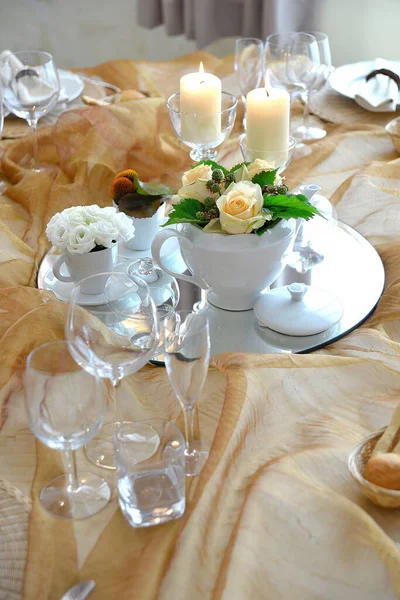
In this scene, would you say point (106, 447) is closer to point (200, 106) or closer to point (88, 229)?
point (88, 229)

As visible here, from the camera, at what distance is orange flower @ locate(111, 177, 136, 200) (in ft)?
4.30

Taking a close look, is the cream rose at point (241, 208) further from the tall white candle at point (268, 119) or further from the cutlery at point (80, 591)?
the cutlery at point (80, 591)

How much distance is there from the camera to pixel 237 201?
1051mm

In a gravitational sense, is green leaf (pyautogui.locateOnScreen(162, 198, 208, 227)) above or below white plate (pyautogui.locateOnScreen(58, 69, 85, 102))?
above

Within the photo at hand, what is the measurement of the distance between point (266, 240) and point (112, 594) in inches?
21.3

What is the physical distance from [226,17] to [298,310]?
2535mm

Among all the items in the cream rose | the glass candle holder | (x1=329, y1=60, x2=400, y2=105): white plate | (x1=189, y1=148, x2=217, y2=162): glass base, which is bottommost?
(x1=329, y1=60, x2=400, y2=105): white plate

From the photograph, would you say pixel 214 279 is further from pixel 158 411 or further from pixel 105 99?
pixel 105 99

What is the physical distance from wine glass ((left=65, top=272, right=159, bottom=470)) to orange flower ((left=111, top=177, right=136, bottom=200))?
319mm

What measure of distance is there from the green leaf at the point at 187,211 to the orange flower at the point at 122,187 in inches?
9.5

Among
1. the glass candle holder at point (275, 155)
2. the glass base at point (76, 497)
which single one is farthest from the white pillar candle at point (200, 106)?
the glass base at point (76, 497)

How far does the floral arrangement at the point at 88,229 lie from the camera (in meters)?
1.17

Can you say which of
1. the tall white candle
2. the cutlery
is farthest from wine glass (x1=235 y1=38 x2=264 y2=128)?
the cutlery

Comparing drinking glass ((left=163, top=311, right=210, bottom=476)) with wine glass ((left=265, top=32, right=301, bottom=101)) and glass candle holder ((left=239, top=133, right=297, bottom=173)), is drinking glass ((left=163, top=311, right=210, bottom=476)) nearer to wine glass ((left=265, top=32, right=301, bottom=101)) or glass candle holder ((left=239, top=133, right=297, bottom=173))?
glass candle holder ((left=239, top=133, right=297, bottom=173))
